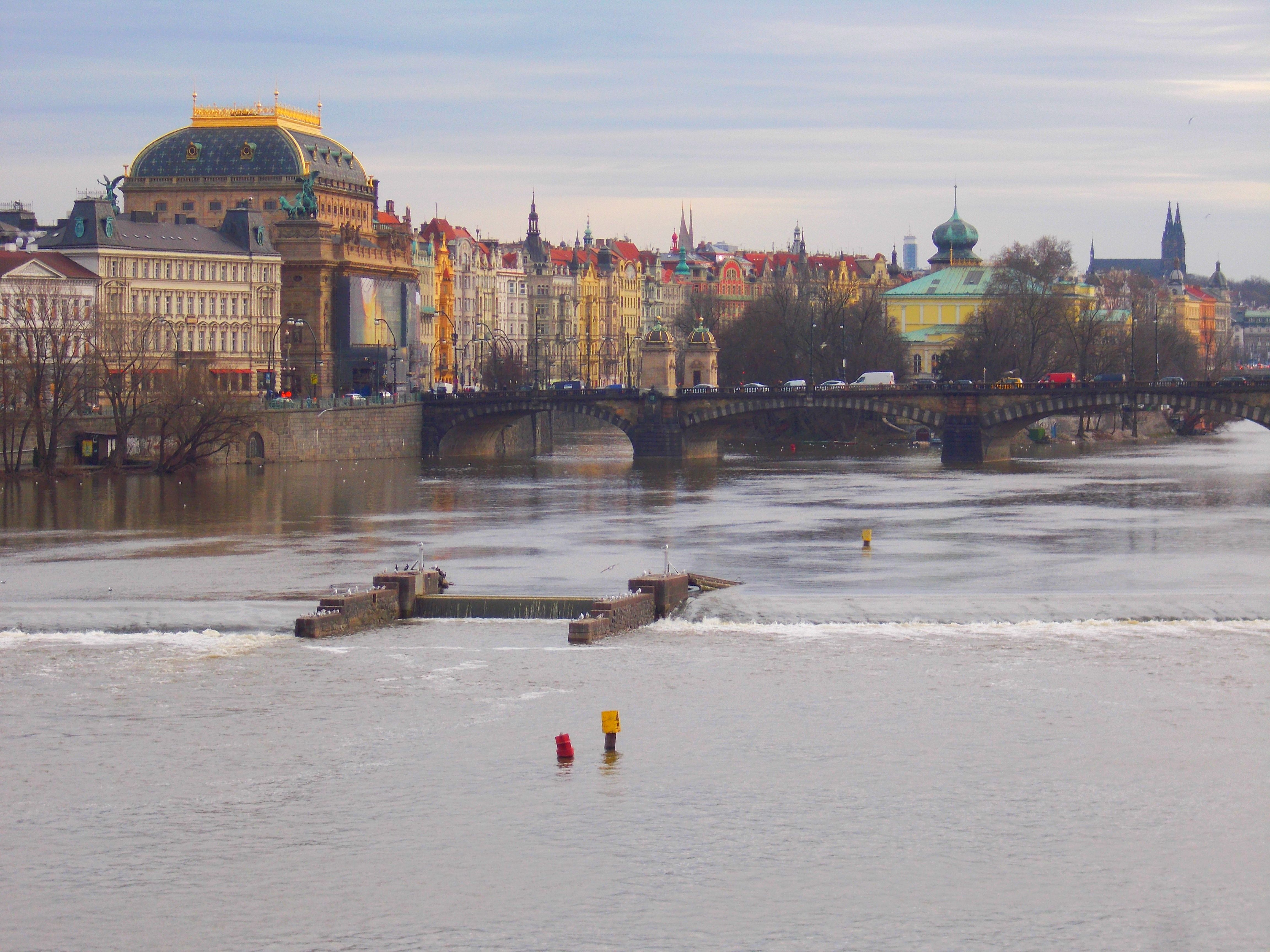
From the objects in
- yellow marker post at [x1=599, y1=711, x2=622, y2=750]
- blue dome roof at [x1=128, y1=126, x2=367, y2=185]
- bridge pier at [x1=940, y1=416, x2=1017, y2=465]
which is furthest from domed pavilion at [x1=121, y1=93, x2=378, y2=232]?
yellow marker post at [x1=599, y1=711, x2=622, y2=750]

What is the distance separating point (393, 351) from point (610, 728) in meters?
114

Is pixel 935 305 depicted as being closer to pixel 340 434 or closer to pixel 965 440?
pixel 965 440

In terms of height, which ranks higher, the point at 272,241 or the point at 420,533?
the point at 272,241

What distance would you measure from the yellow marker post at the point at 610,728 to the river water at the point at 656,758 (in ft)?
0.61

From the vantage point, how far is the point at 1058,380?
4697 inches

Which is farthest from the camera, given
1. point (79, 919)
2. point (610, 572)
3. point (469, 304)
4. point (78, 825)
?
point (469, 304)

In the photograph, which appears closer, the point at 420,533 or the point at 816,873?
the point at 816,873

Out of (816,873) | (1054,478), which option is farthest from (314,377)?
(816,873)

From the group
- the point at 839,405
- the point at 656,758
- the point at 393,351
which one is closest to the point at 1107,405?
the point at 839,405

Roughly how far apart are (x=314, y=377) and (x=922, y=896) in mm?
106815

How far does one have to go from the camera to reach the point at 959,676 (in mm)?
36969

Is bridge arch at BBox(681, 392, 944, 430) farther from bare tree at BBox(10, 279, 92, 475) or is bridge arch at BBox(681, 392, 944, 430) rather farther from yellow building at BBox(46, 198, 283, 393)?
bare tree at BBox(10, 279, 92, 475)

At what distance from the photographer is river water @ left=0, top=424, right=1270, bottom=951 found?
24.3 meters

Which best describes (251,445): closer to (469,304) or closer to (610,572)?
(610,572)
